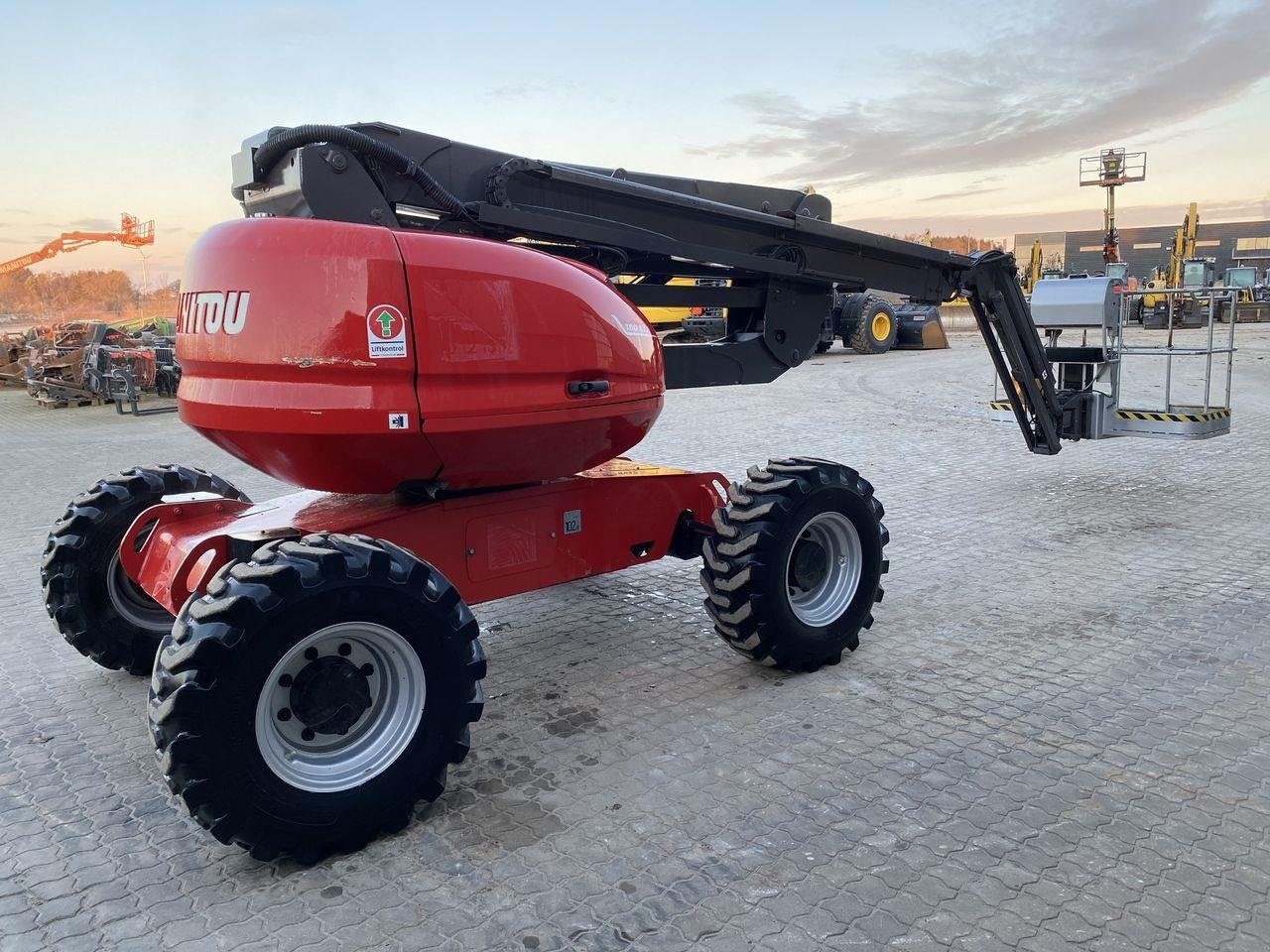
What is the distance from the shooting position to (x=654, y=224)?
457 centimetres

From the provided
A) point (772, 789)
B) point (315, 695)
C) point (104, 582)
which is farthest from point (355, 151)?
point (772, 789)

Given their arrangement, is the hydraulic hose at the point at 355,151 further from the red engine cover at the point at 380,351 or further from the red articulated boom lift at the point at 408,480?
the red engine cover at the point at 380,351

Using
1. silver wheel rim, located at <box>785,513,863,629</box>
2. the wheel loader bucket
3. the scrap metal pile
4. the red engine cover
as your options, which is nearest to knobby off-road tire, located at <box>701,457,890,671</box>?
silver wheel rim, located at <box>785,513,863,629</box>

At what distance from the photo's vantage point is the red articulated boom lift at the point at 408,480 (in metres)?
3.12

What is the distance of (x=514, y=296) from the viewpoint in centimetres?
363

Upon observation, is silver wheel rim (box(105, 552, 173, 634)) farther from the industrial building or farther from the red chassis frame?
the industrial building

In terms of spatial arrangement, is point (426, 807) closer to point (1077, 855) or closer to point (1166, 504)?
point (1077, 855)

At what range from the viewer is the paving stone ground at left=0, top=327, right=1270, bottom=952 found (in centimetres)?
282

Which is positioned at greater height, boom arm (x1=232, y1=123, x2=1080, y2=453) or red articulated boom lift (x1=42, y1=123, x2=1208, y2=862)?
boom arm (x1=232, y1=123, x2=1080, y2=453)

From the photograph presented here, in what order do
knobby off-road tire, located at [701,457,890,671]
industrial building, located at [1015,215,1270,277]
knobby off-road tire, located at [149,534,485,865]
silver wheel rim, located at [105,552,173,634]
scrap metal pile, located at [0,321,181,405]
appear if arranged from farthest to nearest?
industrial building, located at [1015,215,1270,277] < scrap metal pile, located at [0,321,181,405] < silver wheel rim, located at [105,552,173,634] < knobby off-road tire, located at [701,457,890,671] < knobby off-road tire, located at [149,534,485,865]

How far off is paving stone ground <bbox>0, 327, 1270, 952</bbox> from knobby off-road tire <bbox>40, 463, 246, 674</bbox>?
0.24 metres

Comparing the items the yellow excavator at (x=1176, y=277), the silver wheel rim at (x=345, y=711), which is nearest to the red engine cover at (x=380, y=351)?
the silver wheel rim at (x=345, y=711)

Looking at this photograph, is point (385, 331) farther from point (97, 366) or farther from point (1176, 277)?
point (1176, 277)

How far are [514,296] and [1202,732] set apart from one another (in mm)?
3359
